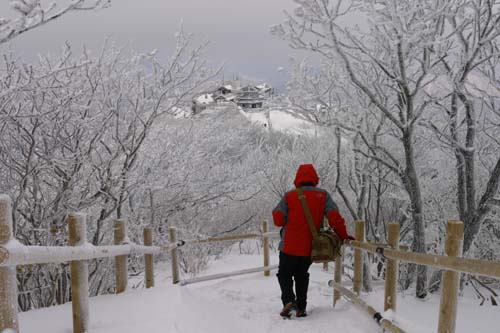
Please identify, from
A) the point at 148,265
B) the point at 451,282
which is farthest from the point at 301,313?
the point at 451,282

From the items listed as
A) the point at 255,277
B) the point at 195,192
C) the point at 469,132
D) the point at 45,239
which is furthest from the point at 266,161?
the point at 45,239

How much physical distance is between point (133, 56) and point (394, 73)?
4.32 meters

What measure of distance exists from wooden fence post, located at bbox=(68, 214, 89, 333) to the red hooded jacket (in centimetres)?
214

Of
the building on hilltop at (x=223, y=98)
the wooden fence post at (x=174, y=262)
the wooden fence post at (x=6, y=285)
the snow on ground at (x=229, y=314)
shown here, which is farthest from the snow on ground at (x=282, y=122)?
the wooden fence post at (x=6, y=285)

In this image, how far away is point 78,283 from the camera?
10.3 feet

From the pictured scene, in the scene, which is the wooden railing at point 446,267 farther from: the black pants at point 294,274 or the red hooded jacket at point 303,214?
the black pants at point 294,274

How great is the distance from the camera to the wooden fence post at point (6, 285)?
2174 millimetres

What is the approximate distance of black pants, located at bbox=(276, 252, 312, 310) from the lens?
15.9 ft

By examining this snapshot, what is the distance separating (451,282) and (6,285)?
8.13 feet

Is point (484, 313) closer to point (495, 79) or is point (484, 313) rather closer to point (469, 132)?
point (469, 132)

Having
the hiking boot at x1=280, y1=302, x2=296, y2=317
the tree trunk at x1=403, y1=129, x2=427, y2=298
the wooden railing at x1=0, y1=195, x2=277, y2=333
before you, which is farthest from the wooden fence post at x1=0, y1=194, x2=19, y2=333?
the tree trunk at x1=403, y1=129, x2=427, y2=298

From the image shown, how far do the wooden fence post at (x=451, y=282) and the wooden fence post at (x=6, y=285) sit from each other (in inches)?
95.9

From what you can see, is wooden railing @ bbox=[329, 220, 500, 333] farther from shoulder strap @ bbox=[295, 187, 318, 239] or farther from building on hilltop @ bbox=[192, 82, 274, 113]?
building on hilltop @ bbox=[192, 82, 274, 113]

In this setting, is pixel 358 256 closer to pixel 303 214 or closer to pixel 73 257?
pixel 303 214
